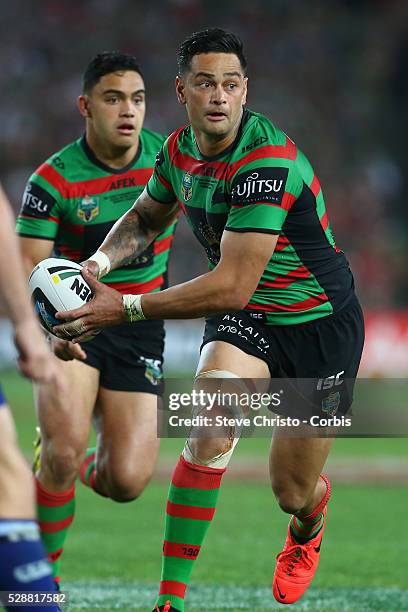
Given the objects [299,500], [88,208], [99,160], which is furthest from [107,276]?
[299,500]

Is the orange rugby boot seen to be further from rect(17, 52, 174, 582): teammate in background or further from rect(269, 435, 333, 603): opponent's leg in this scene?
rect(17, 52, 174, 582): teammate in background

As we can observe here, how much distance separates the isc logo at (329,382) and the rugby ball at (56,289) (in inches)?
49.7

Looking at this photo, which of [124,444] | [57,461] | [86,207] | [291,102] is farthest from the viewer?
[291,102]

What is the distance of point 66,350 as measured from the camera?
17.2 feet

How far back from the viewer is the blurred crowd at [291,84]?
2003 cm

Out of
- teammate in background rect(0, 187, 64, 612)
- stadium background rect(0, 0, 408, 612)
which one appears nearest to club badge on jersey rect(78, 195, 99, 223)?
teammate in background rect(0, 187, 64, 612)

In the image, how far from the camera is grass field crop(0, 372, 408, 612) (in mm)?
5695

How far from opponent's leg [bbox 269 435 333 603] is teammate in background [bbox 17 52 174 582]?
0.88 m

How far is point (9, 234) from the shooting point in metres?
3.04

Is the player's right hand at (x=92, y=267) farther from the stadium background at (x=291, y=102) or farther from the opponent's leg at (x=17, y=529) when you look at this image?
the stadium background at (x=291, y=102)

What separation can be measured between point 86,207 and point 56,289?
137 cm

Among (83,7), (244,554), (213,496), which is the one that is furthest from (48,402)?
(83,7)

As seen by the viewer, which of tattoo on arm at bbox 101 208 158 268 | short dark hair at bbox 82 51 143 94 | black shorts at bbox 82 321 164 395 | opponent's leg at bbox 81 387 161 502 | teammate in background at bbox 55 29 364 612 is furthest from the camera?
short dark hair at bbox 82 51 143 94

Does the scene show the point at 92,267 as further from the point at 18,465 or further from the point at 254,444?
the point at 254,444
